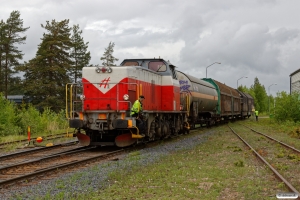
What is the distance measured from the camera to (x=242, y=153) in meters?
13.6

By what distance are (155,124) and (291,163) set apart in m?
6.98

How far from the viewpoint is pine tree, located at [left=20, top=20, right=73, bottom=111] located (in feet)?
145

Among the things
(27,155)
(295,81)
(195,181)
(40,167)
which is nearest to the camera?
(195,181)

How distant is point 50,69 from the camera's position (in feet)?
146

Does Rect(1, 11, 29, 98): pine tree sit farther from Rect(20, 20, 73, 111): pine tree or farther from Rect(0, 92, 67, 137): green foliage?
Rect(0, 92, 67, 137): green foliage

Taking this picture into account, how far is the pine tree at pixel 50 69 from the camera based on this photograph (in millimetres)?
44344

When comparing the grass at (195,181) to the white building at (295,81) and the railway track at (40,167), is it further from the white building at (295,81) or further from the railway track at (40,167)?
the white building at (295,81)

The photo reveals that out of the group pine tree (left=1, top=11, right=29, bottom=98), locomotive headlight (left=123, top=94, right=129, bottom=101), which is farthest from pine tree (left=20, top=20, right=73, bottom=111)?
locomotive headlight (left=123, top=94, right=129, bottom=101)

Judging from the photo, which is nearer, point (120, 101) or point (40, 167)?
point (40, 167)

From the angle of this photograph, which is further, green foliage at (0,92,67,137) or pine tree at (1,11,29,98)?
pine tree at (1,11,29,98)

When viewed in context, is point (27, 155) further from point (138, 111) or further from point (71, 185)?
point (71, 185)

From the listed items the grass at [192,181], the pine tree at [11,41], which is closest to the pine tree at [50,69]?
the pine tree at [11,41]

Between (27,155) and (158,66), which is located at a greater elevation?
(158,66)

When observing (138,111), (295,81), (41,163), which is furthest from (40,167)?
(295,81)
